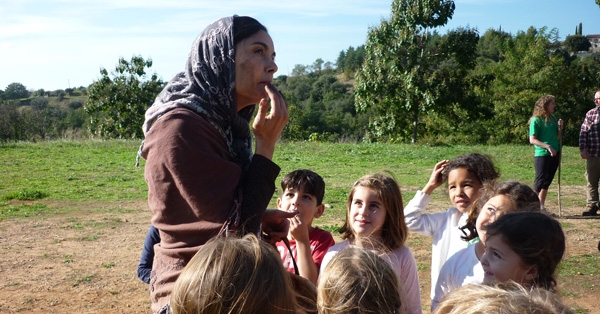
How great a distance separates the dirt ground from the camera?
18.0 feet

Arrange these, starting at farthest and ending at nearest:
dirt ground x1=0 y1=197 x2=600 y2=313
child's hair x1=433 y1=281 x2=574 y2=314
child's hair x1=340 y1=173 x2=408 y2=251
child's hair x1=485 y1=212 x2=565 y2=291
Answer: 1. dirt ground x1=0 y1=197 x2=600 y2=313
2. child's hair x1=340 y1=173 x2=408 y2=251
3. child's hair x1=485 y1=212 x2=565 y2=291
4. child's hair x1=433 y1=281 x2=574 y2=314

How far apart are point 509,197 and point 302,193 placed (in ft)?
3.98

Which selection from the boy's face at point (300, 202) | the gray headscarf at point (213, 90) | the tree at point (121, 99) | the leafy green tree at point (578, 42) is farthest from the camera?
the leafy green tree at point (578, 42)

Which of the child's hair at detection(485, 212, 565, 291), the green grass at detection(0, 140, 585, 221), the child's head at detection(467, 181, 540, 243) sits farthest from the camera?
the green grass at detection(0, 140, 585, 221)

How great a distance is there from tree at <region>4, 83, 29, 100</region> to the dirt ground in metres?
91.5

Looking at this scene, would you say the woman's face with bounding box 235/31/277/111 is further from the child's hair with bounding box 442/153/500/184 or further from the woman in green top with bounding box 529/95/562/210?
the woman in green top with bounding box 529/95/562/210

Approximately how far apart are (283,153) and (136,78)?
2106cm

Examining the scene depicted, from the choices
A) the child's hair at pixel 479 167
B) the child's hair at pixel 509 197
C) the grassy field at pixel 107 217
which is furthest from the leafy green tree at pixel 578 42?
the child's hair at pixel 509 197

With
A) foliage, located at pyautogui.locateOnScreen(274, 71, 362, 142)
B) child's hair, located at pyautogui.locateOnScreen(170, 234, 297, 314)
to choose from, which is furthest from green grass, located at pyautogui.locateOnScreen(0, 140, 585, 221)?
foliage, located at pyautogui.locateOnScreen(274, 71, 362, 142)

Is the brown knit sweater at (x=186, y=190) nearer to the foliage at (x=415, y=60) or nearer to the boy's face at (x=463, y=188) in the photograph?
the boy's face at (x=463, y=188)

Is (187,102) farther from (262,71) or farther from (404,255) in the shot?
(404,255)

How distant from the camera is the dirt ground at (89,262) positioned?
216 inches

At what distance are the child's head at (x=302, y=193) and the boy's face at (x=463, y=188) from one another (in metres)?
0.88

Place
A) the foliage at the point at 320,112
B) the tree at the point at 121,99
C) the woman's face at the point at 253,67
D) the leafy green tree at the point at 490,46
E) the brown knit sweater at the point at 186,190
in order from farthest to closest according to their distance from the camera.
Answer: the leafy green tree at the point at 490,46 → the foliage at the point at 320,112 → the tree at the point at 121,99 → the woman's face at the point at 253,67 → the brown knit sweater at the point at 186,190
